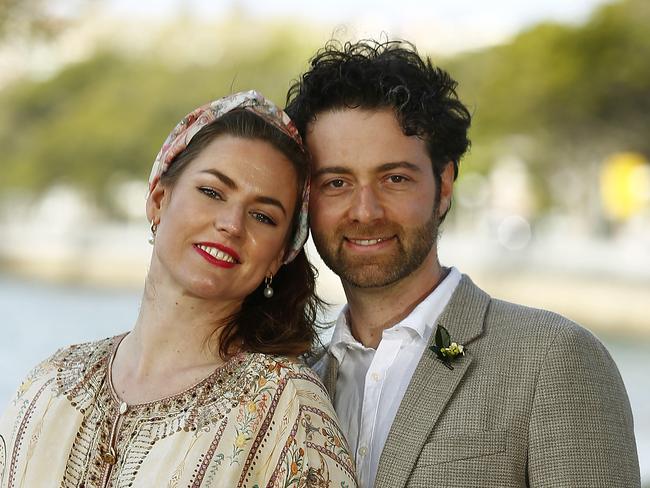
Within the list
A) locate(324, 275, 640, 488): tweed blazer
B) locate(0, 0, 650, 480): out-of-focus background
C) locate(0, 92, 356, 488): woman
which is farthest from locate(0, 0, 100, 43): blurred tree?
locate(324, 275, 640, 488): tweed blazer

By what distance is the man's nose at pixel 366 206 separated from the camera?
2.65 m

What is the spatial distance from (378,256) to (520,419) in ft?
1.87

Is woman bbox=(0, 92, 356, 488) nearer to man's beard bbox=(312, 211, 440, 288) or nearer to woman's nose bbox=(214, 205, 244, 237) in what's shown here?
woman's nose bbox=(214, 205, 244, 237)

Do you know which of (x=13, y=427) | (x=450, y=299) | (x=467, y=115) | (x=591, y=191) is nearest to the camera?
(x=13, y=427)

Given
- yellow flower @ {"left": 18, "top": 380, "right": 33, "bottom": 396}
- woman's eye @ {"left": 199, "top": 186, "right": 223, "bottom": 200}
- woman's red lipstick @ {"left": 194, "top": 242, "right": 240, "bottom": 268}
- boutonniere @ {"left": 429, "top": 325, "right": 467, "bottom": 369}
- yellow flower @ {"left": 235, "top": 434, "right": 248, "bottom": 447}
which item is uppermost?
woman's eye @ {"left": 199, "top": 186, "right": 223, "bottom": 200}

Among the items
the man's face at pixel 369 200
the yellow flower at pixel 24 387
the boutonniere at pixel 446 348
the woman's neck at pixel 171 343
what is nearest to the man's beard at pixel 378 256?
the man's face at pixel 369 200

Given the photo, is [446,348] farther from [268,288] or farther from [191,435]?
[191,435]

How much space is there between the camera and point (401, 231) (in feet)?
8.91

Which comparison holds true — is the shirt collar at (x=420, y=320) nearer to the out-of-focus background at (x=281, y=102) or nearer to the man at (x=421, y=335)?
the man at (x=421, y=335)

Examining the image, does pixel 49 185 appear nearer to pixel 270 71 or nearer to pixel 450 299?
pixel 270 71

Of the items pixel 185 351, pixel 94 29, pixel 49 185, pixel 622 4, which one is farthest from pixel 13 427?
pixel 94 29

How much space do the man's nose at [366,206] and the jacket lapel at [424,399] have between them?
30cm

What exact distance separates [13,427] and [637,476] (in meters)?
1.41

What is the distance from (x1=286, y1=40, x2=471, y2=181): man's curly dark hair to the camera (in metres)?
2.79
